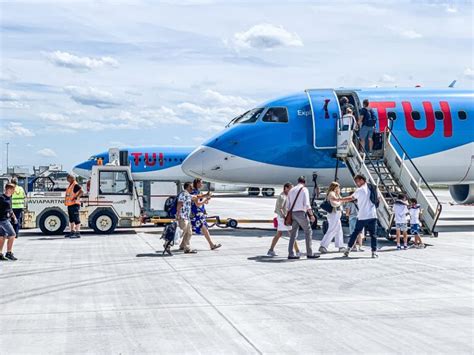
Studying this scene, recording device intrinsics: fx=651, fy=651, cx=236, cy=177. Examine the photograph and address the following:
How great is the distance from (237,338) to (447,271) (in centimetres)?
623

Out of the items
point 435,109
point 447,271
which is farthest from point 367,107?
point 447,271

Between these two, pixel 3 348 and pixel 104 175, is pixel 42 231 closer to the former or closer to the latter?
pixel 104 175

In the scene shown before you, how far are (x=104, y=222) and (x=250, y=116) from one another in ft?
18.2

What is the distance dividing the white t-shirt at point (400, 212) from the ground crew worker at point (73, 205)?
876 cm

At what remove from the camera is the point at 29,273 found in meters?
11.9

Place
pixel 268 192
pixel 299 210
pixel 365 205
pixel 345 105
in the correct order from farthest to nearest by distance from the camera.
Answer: pixel 268 192, pixel 345 105, pixel 365 205, pixel 299 210

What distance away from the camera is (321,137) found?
19.6 m

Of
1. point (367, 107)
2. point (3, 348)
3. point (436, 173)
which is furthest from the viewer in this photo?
point (436, 173)

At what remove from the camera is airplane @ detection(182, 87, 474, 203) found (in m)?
19.6

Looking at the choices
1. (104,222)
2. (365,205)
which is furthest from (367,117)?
(104,222)

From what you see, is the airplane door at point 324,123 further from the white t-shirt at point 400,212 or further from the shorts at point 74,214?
the shorts at point 74,214

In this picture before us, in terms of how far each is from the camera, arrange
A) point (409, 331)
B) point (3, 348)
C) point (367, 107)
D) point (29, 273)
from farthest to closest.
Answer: point (367, 107), point (29, 273), point (409, 331), point (3, 348)

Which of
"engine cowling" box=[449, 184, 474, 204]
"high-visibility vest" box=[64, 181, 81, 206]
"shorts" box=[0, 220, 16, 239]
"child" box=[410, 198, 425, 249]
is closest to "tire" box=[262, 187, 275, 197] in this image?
"engine cowling" box=[449, 184, 474, 204]

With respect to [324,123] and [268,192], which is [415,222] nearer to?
[324,123]
